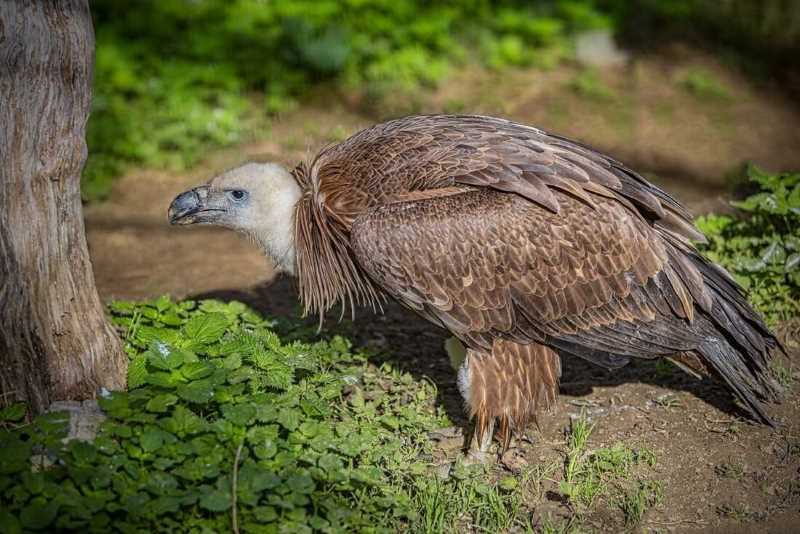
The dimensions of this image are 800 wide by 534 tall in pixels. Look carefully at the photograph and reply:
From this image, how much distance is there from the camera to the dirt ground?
14.4 ft

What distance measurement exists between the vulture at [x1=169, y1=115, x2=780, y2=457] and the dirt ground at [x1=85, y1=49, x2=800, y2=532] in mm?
314

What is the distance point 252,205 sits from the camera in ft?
15.6

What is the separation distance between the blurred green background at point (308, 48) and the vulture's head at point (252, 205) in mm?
3069

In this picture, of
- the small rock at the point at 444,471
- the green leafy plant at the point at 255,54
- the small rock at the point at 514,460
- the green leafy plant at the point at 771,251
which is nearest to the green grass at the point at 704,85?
the green leafy plant at the point at 255,54

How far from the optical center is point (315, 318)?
5801mm

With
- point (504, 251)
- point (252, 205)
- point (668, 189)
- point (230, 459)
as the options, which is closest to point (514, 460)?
point (504, 251)

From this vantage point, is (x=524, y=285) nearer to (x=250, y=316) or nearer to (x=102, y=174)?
(x=250, y=316)

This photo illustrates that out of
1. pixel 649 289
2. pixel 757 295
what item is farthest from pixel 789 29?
pixel 649 289

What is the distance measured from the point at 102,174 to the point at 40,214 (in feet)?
12.5

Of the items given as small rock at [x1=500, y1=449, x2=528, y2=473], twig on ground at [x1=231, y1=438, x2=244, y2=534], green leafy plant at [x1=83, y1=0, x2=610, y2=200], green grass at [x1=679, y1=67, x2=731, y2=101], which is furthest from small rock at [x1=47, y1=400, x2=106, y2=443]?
green grass at [x1=679, y1=67, x2=731, y2=101]

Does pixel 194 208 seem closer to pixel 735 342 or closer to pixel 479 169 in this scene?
pixel 479 169

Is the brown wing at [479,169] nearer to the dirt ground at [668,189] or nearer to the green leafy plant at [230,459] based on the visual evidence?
the dirt ground at [668,189]

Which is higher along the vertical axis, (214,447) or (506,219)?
(506,219)

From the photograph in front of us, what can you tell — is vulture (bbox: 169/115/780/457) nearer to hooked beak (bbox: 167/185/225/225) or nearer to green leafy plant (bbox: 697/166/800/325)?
hooked beak (bbox: 167/185/225/225)
